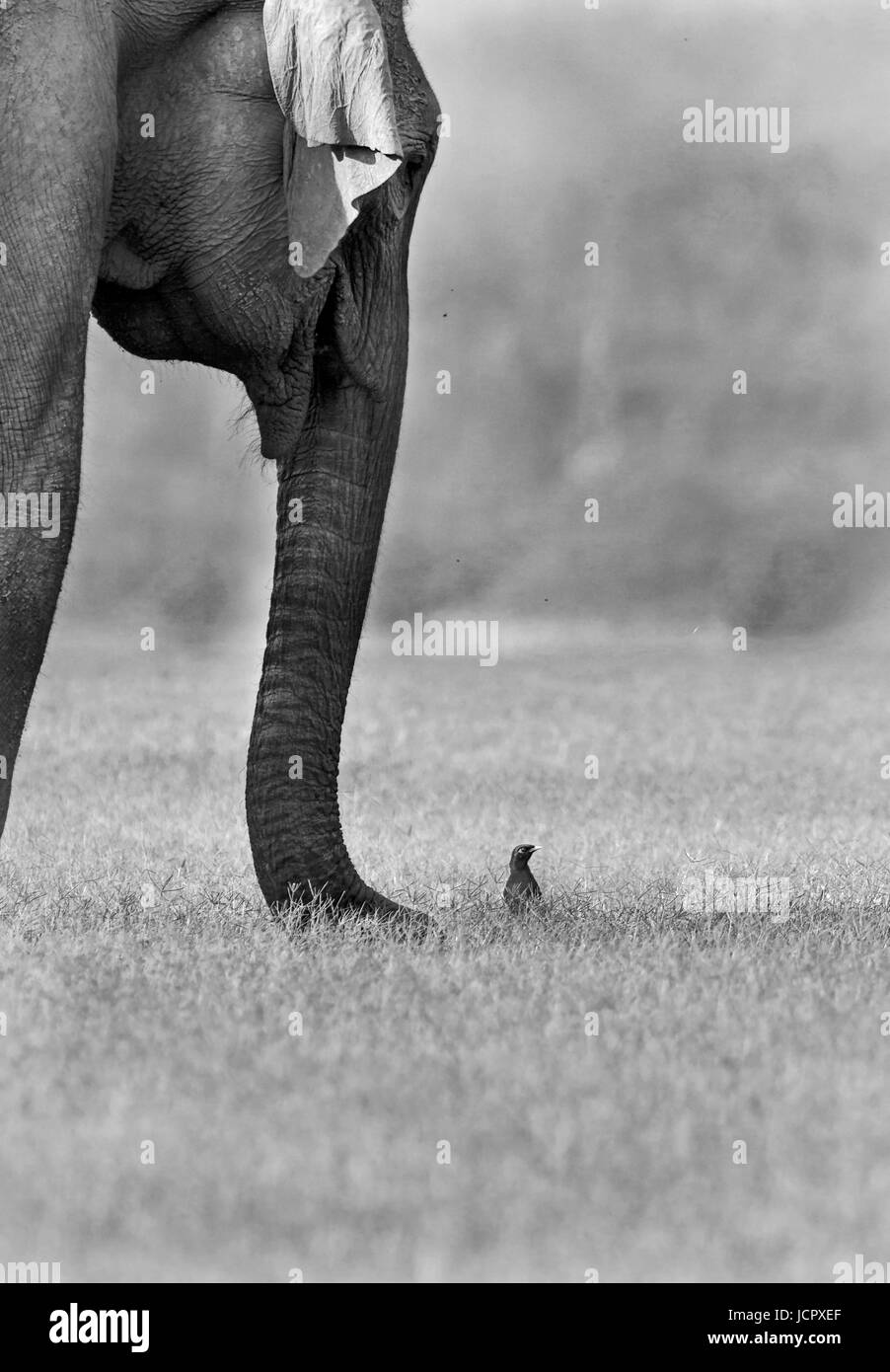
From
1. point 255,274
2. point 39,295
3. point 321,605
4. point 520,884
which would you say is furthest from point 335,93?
point 520,884

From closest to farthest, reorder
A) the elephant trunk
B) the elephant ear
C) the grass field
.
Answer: the grass field, the elephant ear, the elephant trunk

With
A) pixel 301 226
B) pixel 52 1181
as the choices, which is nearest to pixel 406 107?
pixel 301 226

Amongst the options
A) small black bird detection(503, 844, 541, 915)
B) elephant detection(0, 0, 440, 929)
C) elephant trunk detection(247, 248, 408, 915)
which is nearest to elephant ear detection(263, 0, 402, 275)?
elephant detection(0, 0, 440, 929)

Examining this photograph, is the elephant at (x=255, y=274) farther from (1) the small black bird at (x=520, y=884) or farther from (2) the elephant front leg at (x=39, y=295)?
(1) the small black bird at (x=520, y=884)

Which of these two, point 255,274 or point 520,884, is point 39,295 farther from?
point 520,884

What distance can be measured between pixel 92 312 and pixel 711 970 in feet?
9.11

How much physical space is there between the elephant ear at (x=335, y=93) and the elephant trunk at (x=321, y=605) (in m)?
0.58

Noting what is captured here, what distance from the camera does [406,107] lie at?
663 centimetres

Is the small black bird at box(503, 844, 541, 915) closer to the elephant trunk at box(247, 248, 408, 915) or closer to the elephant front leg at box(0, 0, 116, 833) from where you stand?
the elephant trunk at box(247, 248, 408, 915)

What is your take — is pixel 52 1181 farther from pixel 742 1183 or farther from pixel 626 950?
pixel 626 950

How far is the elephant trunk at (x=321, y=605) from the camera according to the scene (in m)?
6.79

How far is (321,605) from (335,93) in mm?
1618

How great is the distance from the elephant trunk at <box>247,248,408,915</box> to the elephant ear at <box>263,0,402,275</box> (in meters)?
0.58

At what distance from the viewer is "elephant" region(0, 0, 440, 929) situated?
5.62 m
